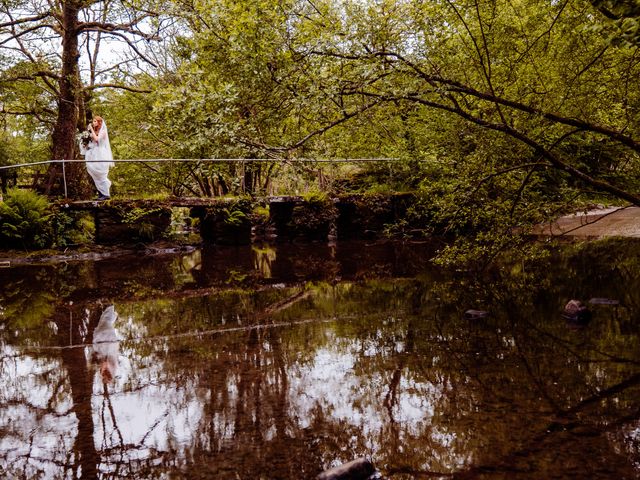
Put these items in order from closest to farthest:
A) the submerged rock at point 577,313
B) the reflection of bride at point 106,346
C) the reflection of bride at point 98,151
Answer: the reflection of bride at point 106,346 < the submerged rock at point 577,313 < the reflection of bride at point 98,151

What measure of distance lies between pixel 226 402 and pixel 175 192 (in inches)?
761

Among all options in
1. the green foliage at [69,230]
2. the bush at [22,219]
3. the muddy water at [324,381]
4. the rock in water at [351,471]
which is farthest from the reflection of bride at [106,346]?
the green foliage at [69,230]

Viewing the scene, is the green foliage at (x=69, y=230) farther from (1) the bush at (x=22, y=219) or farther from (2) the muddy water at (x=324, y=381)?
(2) the muddy water at (x=324, y=381)

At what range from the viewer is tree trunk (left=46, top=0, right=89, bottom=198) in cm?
1412

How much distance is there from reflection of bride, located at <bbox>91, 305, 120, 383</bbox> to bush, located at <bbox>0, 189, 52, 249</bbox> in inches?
281

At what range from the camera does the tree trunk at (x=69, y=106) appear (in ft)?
46.3

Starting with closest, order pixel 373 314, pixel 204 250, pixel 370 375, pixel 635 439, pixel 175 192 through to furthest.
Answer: pixel 635 439, pixel 370 375, pixel 373 314, pixel 204 250, pixel 175 192

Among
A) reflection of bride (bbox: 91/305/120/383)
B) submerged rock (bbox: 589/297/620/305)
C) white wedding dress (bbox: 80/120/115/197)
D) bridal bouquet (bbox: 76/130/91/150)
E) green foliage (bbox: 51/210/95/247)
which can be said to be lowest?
submerged rock (bbox: 589/297/620/305)

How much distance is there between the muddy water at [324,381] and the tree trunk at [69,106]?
7.44 m

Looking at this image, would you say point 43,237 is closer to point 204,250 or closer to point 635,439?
point 204,250

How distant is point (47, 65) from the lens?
1527 centimetres

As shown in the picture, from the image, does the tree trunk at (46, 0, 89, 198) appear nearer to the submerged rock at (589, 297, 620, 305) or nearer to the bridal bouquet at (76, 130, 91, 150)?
the bridal bouquet at (76, 130, 91, 150)

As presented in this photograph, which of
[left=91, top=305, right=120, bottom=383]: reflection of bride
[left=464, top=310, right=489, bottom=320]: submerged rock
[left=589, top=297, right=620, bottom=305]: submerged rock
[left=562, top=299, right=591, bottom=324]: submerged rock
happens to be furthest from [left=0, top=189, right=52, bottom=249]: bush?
[left=589, top=297, right=620, bottom=305]: submerged rock

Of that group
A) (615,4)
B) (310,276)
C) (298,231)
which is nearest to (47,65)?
(298,231)
